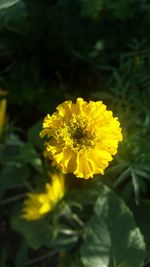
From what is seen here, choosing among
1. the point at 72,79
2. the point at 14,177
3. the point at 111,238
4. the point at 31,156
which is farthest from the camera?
the point at 72,79

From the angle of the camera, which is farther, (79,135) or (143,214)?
(143,214)

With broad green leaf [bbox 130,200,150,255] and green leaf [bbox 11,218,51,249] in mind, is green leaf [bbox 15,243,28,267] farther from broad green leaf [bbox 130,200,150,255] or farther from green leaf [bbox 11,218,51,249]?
broad green leaf [bbox 130,200,150,255]

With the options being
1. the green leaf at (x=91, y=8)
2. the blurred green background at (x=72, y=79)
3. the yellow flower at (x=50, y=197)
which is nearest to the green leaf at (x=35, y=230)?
the blurred green background at (x=72, y=79)

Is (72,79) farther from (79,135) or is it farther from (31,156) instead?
(79,135)

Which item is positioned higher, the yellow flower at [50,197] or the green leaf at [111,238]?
the yellow flower at [50,197]

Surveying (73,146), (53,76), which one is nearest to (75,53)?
(53,76)

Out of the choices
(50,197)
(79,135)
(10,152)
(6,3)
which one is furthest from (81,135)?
(10,152)

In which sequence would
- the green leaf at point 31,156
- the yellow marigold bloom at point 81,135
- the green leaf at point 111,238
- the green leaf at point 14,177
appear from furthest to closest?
the green leaf at point 14,177, the green leaf at point 31,156, the green leaf at point 111,238, the yellow marigold bloom at point 81,135

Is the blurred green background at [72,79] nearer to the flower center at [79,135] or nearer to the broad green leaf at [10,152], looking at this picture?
the broad green leaf at [10,152]
